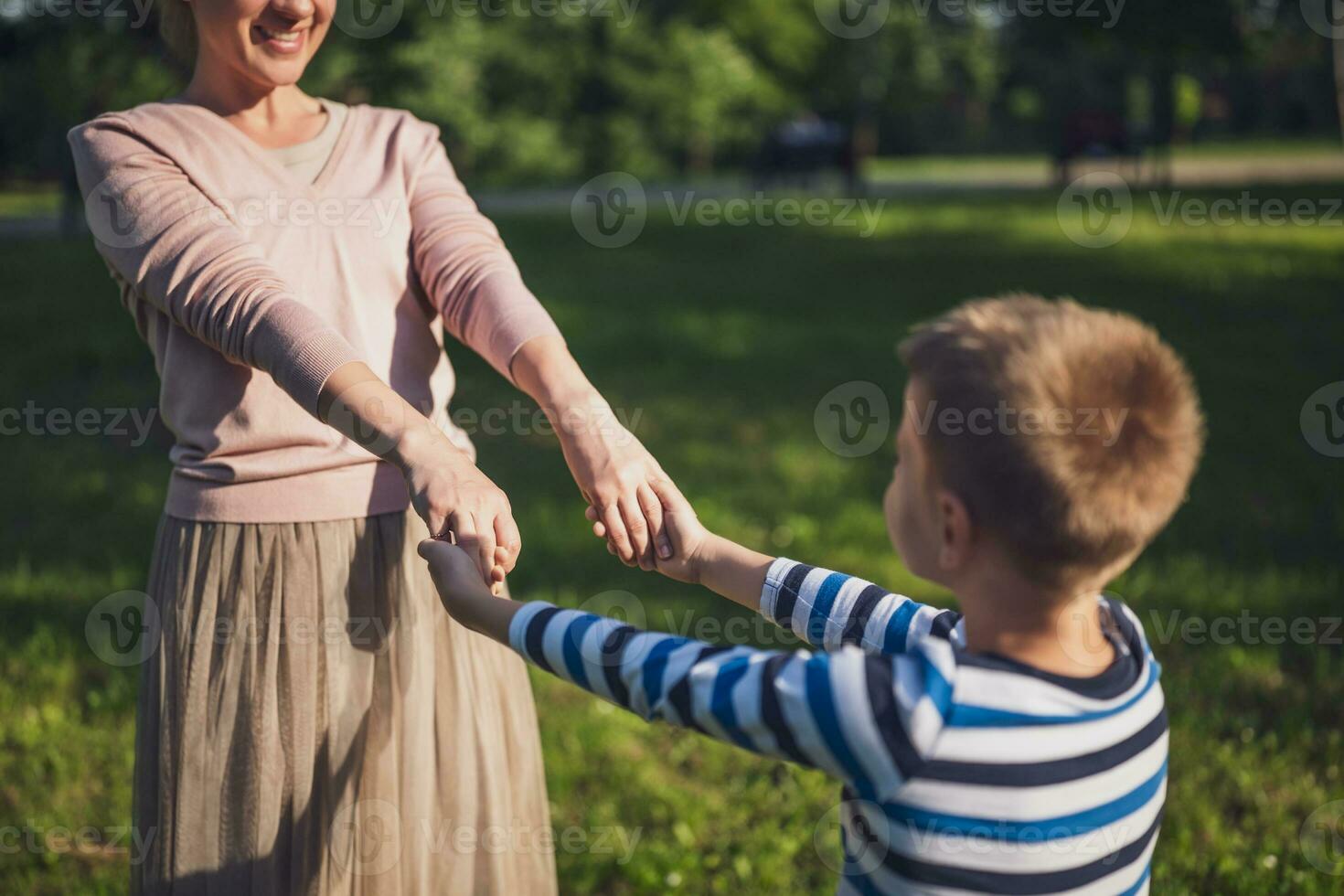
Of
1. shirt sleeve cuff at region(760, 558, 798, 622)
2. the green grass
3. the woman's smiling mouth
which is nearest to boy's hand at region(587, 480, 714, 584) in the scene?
shirt sleeve cuff at region(760, 558, 798, 622)

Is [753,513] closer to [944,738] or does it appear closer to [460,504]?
[460,504]

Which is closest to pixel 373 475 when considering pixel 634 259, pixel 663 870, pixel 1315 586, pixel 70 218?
pixel 663 870

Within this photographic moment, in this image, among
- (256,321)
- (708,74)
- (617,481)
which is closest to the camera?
(256,321)

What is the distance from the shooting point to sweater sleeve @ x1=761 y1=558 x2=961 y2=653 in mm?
1752

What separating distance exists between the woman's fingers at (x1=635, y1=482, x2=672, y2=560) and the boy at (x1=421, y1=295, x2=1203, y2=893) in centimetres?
44

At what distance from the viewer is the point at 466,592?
5.39 feet

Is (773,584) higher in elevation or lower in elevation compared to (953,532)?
lower

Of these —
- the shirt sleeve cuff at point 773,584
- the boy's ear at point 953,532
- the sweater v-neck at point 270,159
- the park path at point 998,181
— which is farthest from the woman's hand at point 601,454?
the park path at point 998,181

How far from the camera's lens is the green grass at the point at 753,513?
3.31 meters

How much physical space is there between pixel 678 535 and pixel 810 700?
614mm

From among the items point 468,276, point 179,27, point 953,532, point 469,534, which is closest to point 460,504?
point 469,534

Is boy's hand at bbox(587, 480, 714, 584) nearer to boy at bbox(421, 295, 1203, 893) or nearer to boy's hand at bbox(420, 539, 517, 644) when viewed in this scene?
boy's hand at bbox(420, 539, 517, 644)

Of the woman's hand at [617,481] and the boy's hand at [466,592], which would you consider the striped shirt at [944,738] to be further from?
A: the woman's hand at [617,481]

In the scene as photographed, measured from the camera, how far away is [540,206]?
1673 centimetres
